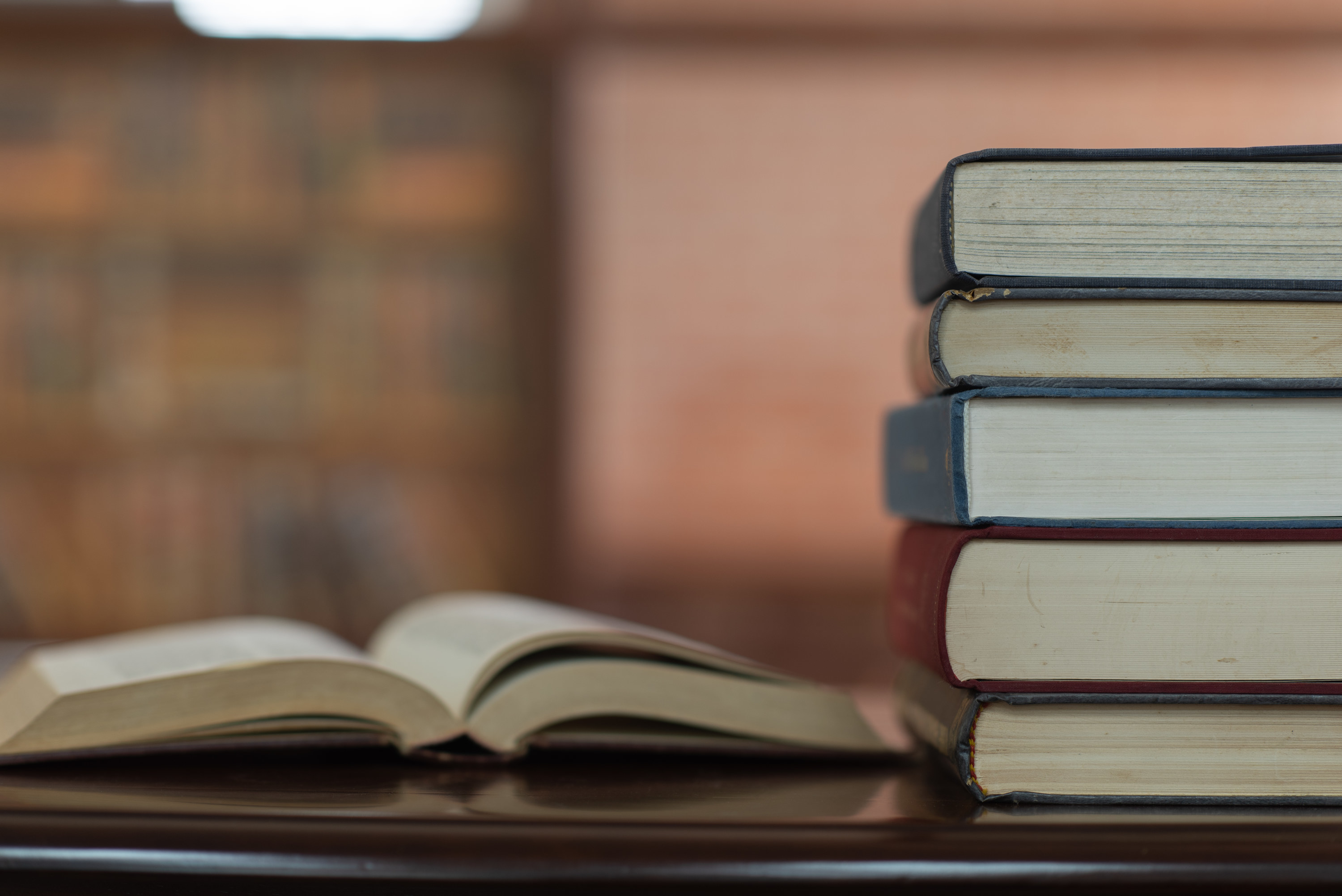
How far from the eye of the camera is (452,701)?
57 cm

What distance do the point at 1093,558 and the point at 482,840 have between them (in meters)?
0.27

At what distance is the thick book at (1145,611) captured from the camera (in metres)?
0.48

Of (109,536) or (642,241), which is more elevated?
(642,241)

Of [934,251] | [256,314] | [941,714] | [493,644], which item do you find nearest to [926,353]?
[934,251]

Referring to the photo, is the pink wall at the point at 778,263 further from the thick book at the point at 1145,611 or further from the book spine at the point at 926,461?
the thick book at the point at 1145,611

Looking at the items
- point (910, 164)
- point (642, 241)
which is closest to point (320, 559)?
point (642, 241)

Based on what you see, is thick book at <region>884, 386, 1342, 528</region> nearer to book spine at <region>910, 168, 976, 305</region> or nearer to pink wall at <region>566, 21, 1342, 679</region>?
book spine at <region>910, 168, 976, 305</region>

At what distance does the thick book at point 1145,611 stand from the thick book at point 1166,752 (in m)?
0.01

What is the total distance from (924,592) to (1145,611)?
9 cm

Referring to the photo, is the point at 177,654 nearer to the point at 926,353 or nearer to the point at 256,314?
the point at 926,353

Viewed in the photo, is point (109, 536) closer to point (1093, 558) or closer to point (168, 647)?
point (168, 647)

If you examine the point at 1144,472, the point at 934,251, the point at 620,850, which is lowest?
the point at 620,850

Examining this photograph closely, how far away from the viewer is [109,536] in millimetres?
2318

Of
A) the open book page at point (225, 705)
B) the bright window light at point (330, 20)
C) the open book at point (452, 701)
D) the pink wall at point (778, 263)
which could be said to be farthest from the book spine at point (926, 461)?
the bright window light at point (330, 20)
